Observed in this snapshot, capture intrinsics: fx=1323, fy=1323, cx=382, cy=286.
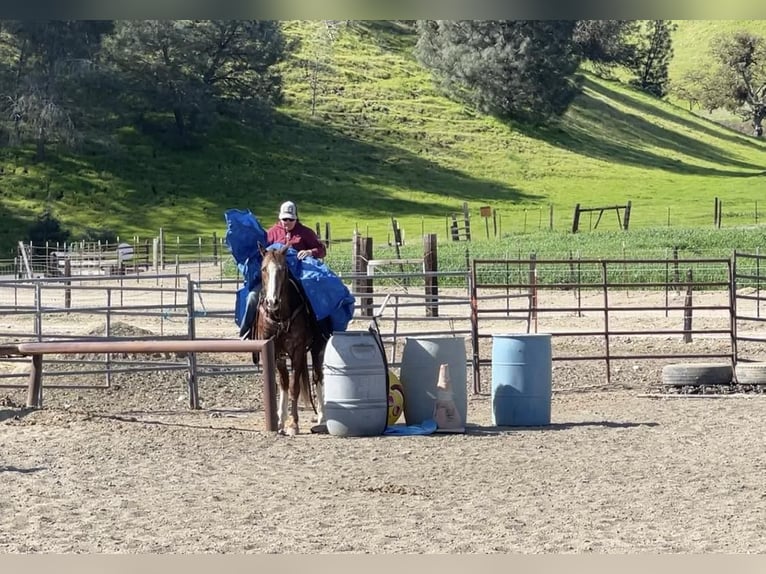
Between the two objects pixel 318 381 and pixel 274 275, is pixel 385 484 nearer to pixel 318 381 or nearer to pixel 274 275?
pixel 274 275

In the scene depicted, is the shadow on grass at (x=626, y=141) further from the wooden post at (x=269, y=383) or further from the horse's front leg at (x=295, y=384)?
the wooden post at (x=269, y=383)

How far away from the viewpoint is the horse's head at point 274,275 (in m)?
9.82

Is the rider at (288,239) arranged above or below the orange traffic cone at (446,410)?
above

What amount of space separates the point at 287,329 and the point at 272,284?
52cm

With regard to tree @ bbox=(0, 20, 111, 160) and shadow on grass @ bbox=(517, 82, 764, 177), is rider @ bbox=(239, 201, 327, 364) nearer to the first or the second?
tree @ bbox=(0, 20, 111, 160)

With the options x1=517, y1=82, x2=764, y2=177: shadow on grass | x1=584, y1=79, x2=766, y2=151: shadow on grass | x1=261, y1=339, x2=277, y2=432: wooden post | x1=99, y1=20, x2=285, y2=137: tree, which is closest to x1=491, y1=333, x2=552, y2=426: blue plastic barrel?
x1=261, y1=339, x2=277, y2=432: wooden post

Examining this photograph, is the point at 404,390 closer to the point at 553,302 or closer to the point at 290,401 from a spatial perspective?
the point at 290,401

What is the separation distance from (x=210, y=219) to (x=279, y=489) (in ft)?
139

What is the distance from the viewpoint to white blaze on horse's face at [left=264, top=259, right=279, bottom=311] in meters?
9.82

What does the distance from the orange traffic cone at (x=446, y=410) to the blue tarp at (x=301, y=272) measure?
89 centimetres

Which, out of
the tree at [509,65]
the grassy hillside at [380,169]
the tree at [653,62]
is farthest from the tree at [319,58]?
the tree at [653,62]

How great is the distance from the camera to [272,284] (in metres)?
9.81

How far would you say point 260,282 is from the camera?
10383 millimetres

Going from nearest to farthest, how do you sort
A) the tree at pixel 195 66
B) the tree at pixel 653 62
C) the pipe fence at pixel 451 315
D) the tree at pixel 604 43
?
the pipe fence at pixel 451 315
the tree at pixel 195 66
the tree at pixel 604 43
the tree at pixel 653 62
